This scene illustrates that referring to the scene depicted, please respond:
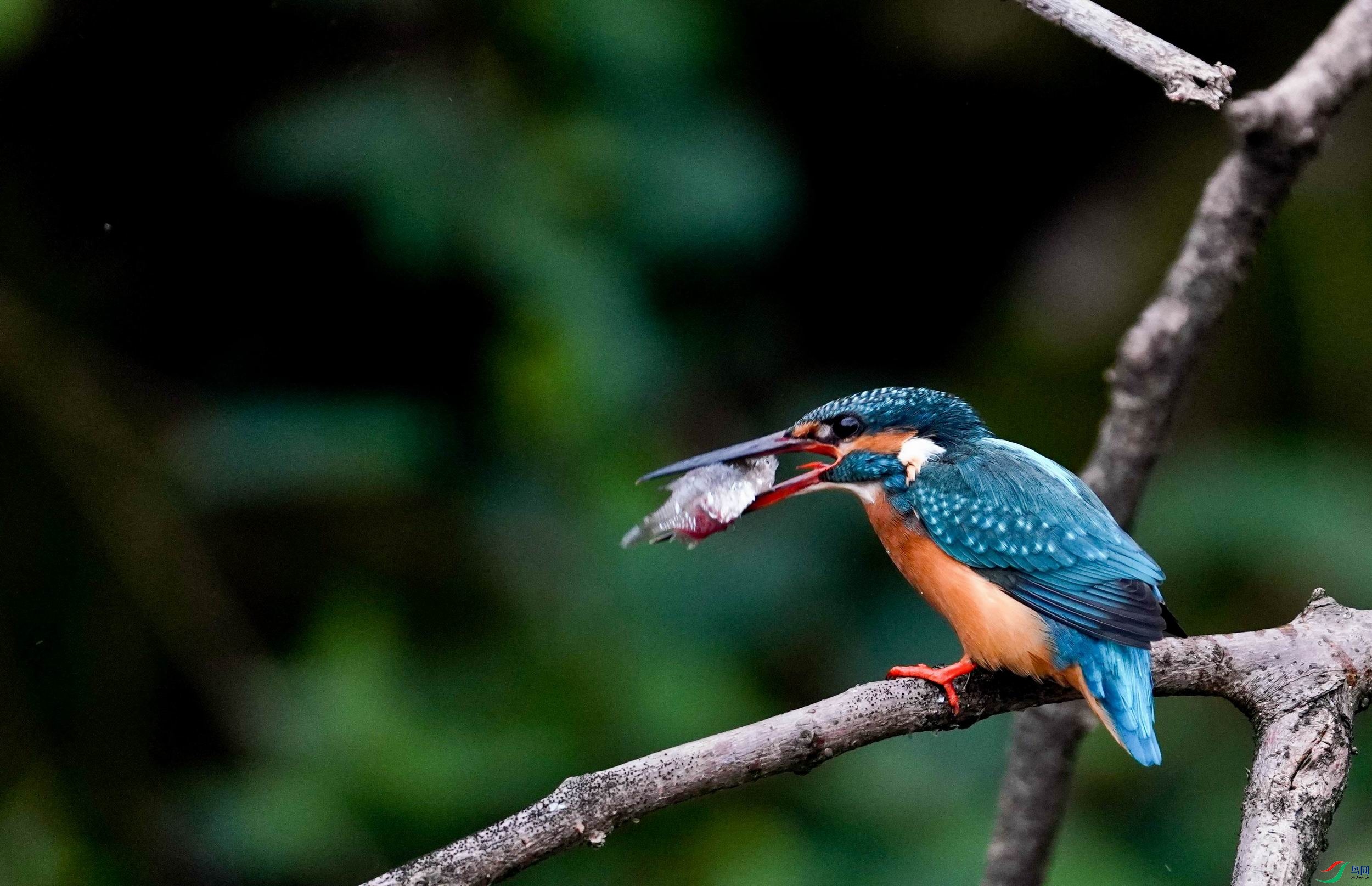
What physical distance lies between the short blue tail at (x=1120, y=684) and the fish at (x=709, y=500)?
482 mm

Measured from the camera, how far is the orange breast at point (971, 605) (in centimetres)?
186

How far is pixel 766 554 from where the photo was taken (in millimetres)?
3164

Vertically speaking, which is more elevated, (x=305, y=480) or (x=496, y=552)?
(x=305, y=480)

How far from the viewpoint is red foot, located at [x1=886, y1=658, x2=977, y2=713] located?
1754 millimetres

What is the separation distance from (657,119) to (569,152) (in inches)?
8.7

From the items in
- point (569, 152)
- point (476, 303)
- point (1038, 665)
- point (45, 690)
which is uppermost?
point (569, 152)

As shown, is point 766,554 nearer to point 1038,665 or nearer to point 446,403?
point 446,403

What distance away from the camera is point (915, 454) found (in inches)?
83.1

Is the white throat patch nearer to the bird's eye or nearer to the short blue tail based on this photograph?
the bird's eye

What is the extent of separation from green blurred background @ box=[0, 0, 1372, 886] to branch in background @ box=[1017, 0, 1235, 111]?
153cm

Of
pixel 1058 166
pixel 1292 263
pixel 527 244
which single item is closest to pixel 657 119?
pixel 527 244

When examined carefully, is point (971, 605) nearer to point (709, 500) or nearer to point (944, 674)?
point (944, 674)

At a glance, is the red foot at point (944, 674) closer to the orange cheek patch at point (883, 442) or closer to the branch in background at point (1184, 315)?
the orange cheek patch at point (883, 442)

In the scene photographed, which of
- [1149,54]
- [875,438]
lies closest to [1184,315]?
[875,438]
